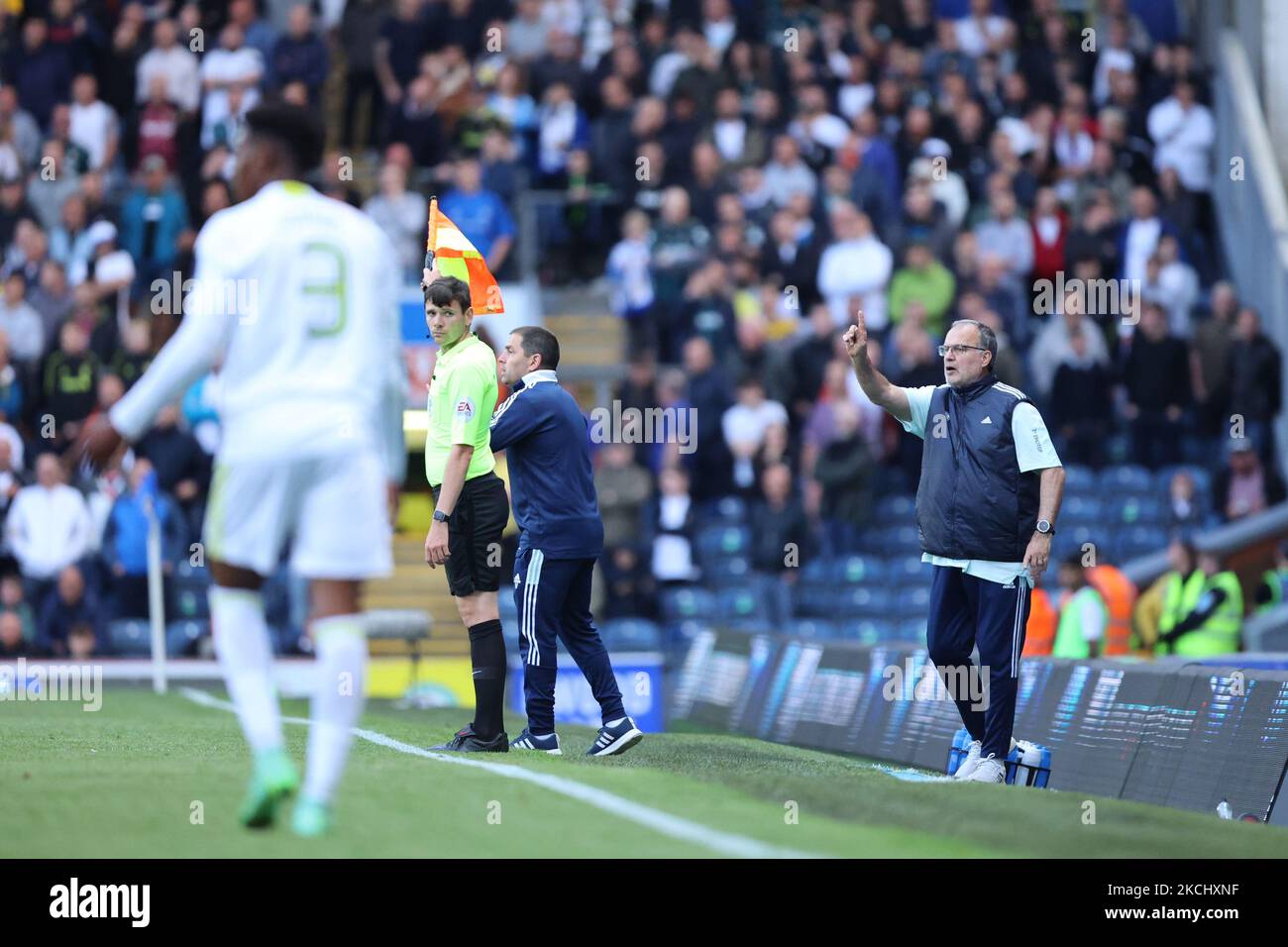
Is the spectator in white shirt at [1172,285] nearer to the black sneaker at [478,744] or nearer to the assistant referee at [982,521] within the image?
the assistant referee at [982,521]

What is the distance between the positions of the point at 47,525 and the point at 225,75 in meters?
5.94

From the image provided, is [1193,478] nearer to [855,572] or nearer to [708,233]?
[855,572]

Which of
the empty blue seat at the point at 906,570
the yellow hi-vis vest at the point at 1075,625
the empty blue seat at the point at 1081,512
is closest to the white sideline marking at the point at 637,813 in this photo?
the yellow hi-vis vest at the point at 1075,625

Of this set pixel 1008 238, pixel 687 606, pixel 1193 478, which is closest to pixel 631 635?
pixel 687 606

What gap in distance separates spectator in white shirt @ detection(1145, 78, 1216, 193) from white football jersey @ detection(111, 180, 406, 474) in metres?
18.6

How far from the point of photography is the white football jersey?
6824 millimetres

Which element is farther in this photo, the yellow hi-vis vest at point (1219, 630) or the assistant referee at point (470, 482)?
the yellow hi-vis vest at point (1219, 630)

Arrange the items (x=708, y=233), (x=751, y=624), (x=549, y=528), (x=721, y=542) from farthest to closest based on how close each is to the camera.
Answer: (x=708, y=233) → (x=721, y=542) → (x=751, y=624) → (x=549, y=528)

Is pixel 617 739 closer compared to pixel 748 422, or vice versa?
pixel 617 739

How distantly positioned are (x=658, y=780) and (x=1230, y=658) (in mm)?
7006

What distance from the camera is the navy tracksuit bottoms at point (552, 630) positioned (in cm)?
1057

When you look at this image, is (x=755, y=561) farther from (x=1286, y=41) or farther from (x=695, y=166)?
(x=1286, y=41)

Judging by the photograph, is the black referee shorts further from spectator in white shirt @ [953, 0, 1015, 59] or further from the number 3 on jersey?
spectator in white shirt @ [953, 0, 1015, 59]

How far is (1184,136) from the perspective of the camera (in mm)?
24250
